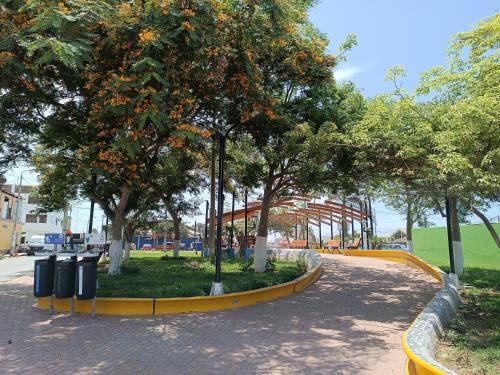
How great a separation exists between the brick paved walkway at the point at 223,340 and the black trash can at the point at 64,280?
50 centimetres

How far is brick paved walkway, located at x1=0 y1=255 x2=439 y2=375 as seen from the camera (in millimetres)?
6008

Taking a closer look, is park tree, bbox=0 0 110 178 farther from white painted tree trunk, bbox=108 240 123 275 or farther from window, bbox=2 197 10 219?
window, bbox=2 197 10 219

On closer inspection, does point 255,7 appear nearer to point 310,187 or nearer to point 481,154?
point 481,154

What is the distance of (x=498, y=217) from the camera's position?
931 inches

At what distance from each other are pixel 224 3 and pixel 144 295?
6.52m

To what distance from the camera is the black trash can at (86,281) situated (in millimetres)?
8919

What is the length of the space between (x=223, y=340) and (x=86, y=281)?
3271 millimetres

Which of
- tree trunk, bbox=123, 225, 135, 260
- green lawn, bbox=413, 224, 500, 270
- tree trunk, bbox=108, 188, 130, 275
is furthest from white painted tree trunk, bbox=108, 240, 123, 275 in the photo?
green lawn, bbox=413, 224, 500, 270

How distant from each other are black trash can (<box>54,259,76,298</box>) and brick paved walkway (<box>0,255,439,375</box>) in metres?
0.50

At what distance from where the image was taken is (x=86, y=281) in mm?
8945

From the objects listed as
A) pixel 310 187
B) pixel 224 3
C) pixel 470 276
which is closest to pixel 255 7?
pixel 224 3

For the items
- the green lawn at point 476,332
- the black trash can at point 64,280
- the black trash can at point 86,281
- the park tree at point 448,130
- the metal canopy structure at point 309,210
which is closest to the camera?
the green lawn at point 476,332

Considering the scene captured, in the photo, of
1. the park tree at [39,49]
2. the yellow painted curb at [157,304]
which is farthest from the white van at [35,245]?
the yellow painted curb at [157,304]

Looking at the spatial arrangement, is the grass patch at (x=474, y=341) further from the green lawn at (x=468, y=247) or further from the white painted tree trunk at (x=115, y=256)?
the green lawn at (x=468, y=247)
